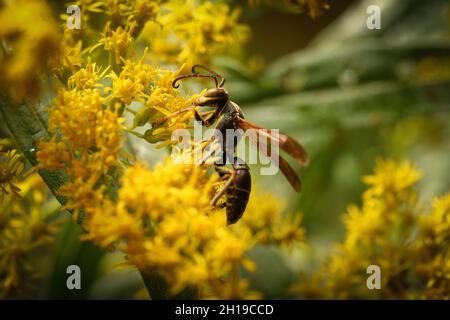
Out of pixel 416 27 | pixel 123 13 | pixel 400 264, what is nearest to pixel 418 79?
pixel 416 27

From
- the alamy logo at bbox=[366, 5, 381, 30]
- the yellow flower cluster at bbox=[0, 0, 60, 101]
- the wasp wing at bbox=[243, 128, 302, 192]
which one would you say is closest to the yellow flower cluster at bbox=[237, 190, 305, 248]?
the wasp wing at bbox=[243, 128, 302, 192]

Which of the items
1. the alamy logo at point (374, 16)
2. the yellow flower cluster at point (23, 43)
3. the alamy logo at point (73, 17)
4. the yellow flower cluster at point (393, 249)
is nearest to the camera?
the yellow flower cluster at point (23, 43)

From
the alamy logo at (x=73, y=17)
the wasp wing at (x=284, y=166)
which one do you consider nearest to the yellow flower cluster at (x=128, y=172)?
the alamy logo at (x=73, y=17)

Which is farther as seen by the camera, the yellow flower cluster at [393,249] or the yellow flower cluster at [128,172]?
the yellow flower cluster at [393,249]

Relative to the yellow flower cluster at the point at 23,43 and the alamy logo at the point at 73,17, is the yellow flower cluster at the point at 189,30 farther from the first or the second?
the yellow flower cluster at the point at 23,43

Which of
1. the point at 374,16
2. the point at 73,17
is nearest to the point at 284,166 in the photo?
the point at 73,17

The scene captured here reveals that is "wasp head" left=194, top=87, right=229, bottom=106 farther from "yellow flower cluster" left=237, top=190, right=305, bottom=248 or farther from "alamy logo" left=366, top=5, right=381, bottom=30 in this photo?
"alamy logo" left=366, top=5, right=381, bottom=30
